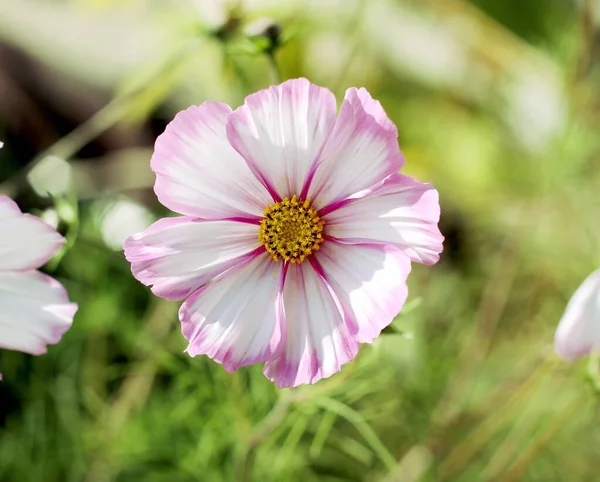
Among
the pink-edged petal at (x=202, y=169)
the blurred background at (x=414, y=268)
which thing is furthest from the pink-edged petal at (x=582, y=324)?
the pink-edged petal at (x=202, y=169)

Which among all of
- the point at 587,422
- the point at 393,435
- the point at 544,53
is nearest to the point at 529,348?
the point at 587,422

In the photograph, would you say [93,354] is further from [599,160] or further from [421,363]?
[599,160]

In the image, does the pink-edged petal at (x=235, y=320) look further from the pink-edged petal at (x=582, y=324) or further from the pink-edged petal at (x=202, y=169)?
the pink-edged petal at (x=582, y=324)

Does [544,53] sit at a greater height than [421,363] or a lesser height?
greater

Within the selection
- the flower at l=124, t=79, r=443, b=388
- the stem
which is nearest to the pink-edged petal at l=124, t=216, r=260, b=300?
the flower at l=124, t=79, r=443, b=388

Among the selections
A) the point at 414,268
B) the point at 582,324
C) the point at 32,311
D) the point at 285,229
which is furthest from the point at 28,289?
the point at 414,268
